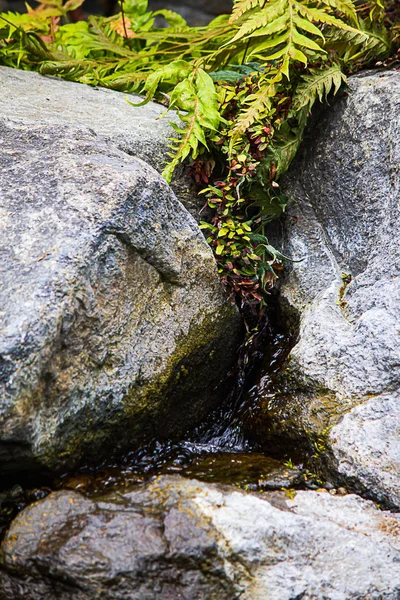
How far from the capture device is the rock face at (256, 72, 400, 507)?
235 cm

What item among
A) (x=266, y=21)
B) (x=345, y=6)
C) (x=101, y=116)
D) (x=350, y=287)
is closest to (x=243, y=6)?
(x=266, y=21)

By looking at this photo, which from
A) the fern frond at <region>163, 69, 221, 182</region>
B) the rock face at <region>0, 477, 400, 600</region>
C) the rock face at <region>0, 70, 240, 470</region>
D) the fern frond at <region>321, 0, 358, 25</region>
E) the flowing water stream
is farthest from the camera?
the fern frond at <region>321, 0, 358, 25</region>

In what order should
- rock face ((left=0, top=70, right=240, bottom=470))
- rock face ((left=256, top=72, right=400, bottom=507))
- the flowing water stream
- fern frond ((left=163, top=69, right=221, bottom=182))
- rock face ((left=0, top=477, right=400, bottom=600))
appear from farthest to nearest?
fern frond ((left=163, top=69, right=221, bottom=182)) → rock face ((left=256, top=72, right=400, bottom=507)) → the flowing water stream → rock face ((left=0, top=70, right=240, bottom=470)) → rock face ((left=0, top=477, right=400, bottom=600))

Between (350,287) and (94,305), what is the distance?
4.75 feet

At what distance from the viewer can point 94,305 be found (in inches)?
88.4

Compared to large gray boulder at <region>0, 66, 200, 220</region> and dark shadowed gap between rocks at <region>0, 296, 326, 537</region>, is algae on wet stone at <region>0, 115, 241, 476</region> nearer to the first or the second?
dark shadowed gap between rocks at <region>0, 296, 326, 537</region>

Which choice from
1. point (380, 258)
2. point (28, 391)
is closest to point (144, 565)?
point (28, 391)

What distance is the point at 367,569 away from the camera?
1.96 meters

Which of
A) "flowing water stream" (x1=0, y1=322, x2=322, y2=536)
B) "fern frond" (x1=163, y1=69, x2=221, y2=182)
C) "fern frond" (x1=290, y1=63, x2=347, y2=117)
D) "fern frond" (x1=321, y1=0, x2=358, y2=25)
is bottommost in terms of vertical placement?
"flowing water stream" (x1=0, y1=322, x2=322, y2=536)

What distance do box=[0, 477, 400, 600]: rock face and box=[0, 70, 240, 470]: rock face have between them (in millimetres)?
323

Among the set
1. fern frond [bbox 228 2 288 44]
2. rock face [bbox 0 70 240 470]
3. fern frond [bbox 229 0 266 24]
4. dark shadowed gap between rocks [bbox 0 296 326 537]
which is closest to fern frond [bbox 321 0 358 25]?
fern frond [bbox 228 2 288 44]

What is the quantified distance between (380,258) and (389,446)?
1.02m

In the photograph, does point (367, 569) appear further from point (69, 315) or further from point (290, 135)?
point (290, 135)

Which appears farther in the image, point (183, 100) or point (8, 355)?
point (183, 100)
